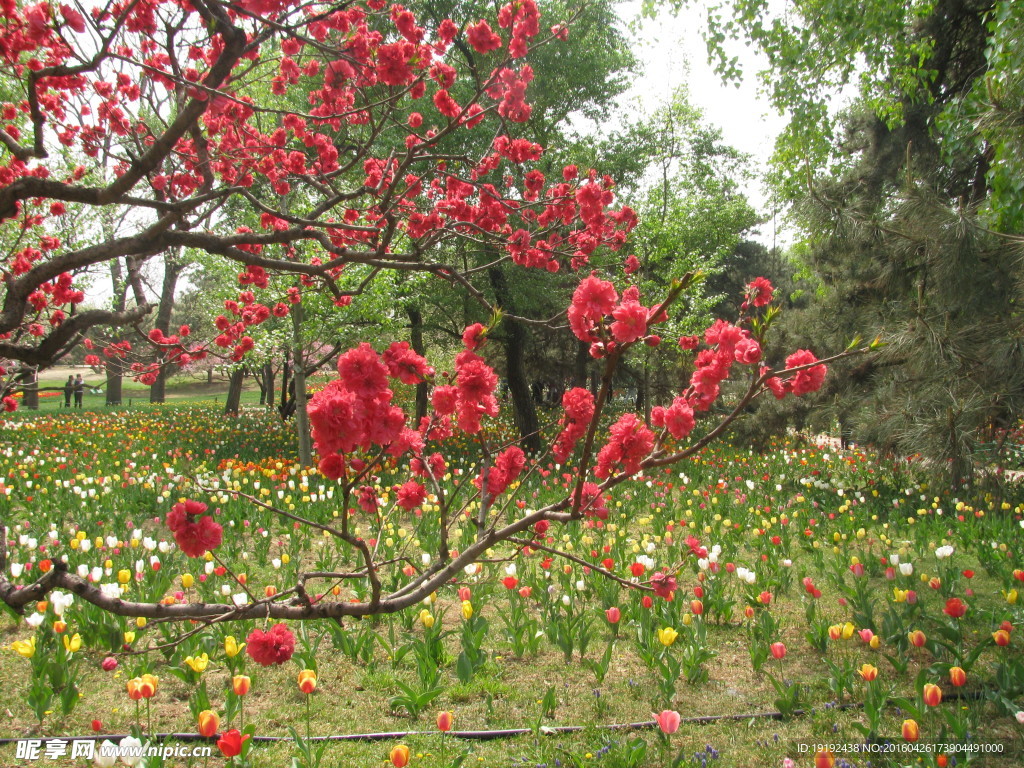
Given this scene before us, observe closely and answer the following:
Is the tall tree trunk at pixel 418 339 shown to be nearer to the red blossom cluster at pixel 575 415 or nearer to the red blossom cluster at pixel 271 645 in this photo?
the red blossom cluster at pixel 575 415

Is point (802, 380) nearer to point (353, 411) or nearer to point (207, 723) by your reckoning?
point (353, 411)

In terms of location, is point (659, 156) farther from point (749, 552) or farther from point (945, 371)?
point (749, 552)

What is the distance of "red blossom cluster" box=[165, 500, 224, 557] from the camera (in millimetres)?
1697

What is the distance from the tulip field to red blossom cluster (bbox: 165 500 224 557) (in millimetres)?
167

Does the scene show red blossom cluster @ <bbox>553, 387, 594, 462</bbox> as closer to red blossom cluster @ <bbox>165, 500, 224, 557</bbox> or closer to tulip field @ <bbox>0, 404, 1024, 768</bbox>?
tulip field @ <bbox>0, 404, 1024, 768</bbox>

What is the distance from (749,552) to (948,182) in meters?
5.50

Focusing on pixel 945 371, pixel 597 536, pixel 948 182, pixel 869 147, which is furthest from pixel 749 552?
pixel 869 147

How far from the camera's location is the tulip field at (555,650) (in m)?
2.58

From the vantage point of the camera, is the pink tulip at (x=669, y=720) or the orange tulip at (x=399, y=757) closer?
the orange tulip at (x=399, y=757)

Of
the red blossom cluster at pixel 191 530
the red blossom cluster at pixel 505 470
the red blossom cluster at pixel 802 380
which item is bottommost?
the red blossom cluster at pixel 191 530

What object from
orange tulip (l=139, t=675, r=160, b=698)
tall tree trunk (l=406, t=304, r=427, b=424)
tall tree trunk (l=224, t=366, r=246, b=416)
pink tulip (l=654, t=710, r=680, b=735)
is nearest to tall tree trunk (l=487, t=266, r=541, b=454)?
tall tree trunk (l=406, t=304, r=427, b=424)

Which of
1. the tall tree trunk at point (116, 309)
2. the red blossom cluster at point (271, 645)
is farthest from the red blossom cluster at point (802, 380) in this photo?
the tall tree trunk at point (116, 309)

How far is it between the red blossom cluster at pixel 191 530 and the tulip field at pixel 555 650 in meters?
0.17

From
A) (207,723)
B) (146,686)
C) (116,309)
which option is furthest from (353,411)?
(116,309)
